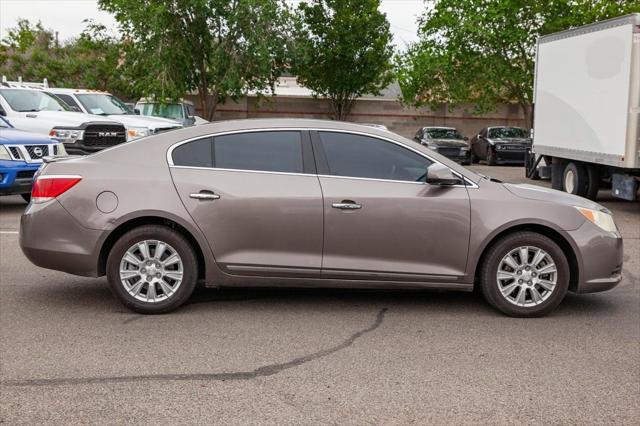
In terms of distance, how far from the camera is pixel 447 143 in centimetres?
3070

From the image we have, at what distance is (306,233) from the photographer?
20.9ft

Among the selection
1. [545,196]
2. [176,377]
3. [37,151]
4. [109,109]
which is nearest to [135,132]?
[109,109]

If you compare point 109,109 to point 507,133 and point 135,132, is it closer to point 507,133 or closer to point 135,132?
point 135,132

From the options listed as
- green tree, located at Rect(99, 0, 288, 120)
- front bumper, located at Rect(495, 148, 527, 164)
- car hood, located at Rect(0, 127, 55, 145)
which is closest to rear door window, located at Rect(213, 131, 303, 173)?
car hood, located at Rect(0, 127, 55, 145)

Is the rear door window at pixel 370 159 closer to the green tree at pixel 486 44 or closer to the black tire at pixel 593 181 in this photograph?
the black tire at pixel 593 181

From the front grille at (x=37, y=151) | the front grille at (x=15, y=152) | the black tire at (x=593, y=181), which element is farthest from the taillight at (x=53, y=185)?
the black tire at (x=593, y=181)

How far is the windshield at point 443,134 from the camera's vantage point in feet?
106

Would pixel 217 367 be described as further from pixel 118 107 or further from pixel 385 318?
pixel 118 107

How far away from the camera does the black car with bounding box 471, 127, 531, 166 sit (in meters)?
30.1

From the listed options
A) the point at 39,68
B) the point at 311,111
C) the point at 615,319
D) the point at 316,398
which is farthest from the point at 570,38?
the point at 39,68

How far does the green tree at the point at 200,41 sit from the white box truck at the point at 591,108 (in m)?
14.0

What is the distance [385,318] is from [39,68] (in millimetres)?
41148

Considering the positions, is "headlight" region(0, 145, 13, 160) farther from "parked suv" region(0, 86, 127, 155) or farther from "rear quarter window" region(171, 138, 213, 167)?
"rear quarter window" region(171, 138, 213, 167)

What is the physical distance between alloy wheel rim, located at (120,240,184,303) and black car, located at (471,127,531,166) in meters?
24.1
